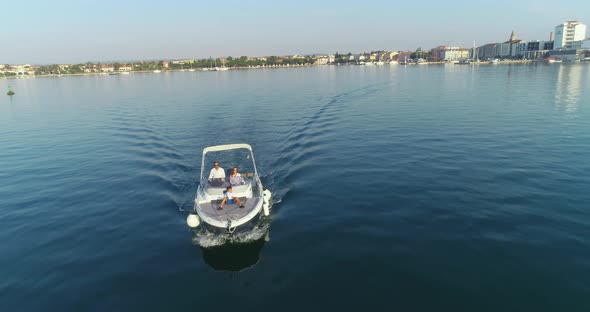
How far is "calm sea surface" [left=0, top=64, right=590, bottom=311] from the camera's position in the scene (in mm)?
12289

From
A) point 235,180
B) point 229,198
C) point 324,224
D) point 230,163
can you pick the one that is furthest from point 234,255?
point 230,163

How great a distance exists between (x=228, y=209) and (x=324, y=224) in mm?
4738

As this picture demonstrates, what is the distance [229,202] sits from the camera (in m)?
17.9

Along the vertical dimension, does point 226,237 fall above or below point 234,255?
above

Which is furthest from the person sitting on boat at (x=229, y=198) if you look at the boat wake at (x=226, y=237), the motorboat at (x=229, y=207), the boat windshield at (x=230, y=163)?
the boat windshield at (x=230, y=163)

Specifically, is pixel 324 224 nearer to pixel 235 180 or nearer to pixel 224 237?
pixel 224 237

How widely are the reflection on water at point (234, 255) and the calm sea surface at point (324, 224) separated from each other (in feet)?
0.27

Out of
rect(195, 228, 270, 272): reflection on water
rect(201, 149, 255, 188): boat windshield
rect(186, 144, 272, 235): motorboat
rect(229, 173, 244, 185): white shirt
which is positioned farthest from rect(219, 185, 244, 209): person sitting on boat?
rect(195, 228, 270, 272): reflection on water

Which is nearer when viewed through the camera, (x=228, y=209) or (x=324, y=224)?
(x=324, y=224)

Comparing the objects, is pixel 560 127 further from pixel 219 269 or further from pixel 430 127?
pixel 219 269

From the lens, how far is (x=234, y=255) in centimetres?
1499

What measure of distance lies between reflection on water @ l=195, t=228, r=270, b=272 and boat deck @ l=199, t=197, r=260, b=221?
131cm

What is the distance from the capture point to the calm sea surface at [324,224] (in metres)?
12.3

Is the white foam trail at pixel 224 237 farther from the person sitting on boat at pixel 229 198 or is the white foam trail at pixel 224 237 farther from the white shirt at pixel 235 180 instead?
the white shirt at pixel 235 180
